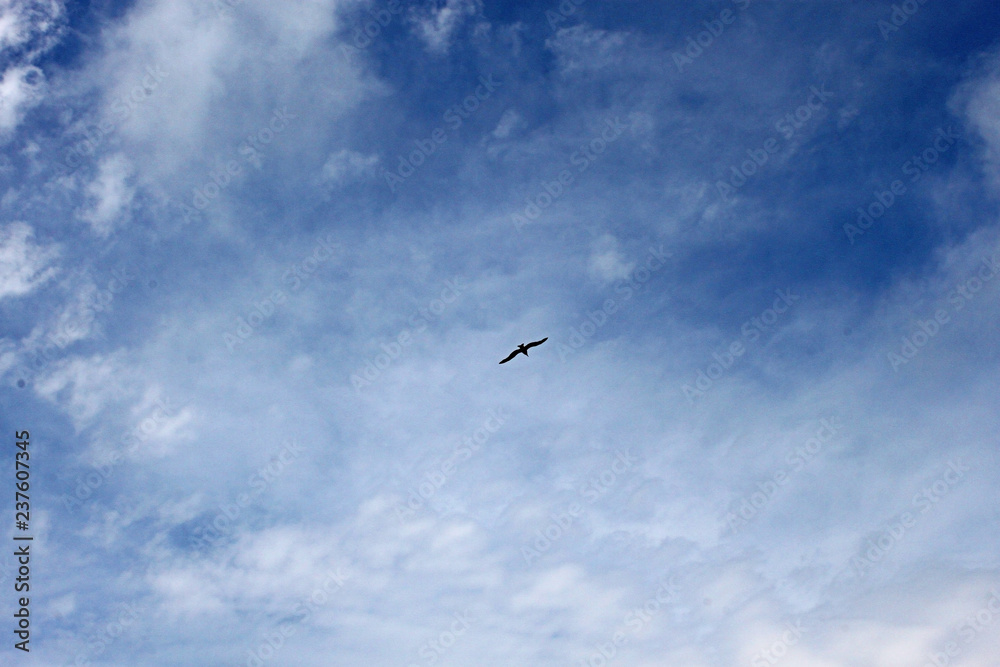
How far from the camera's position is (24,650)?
4478cm

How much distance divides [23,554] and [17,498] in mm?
5649

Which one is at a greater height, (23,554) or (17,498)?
(17,498)

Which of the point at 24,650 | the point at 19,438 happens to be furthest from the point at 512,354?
the point at 24,650

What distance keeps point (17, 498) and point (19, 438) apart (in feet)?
19.5

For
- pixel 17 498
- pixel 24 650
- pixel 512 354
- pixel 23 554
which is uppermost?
pixel 512 354

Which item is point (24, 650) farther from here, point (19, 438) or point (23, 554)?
point (19, 438)

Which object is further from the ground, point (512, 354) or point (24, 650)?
point (512, 354)

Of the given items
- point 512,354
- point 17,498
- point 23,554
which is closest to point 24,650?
point 23,554

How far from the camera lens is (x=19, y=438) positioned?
4828 cm

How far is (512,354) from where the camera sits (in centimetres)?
4625

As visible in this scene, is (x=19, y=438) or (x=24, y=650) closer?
(x=24, y=650)

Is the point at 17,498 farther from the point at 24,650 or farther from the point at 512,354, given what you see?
the point at 512,354

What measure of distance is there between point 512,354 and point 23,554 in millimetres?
53130

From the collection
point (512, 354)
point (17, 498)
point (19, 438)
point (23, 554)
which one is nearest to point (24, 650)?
point (23, 554)
